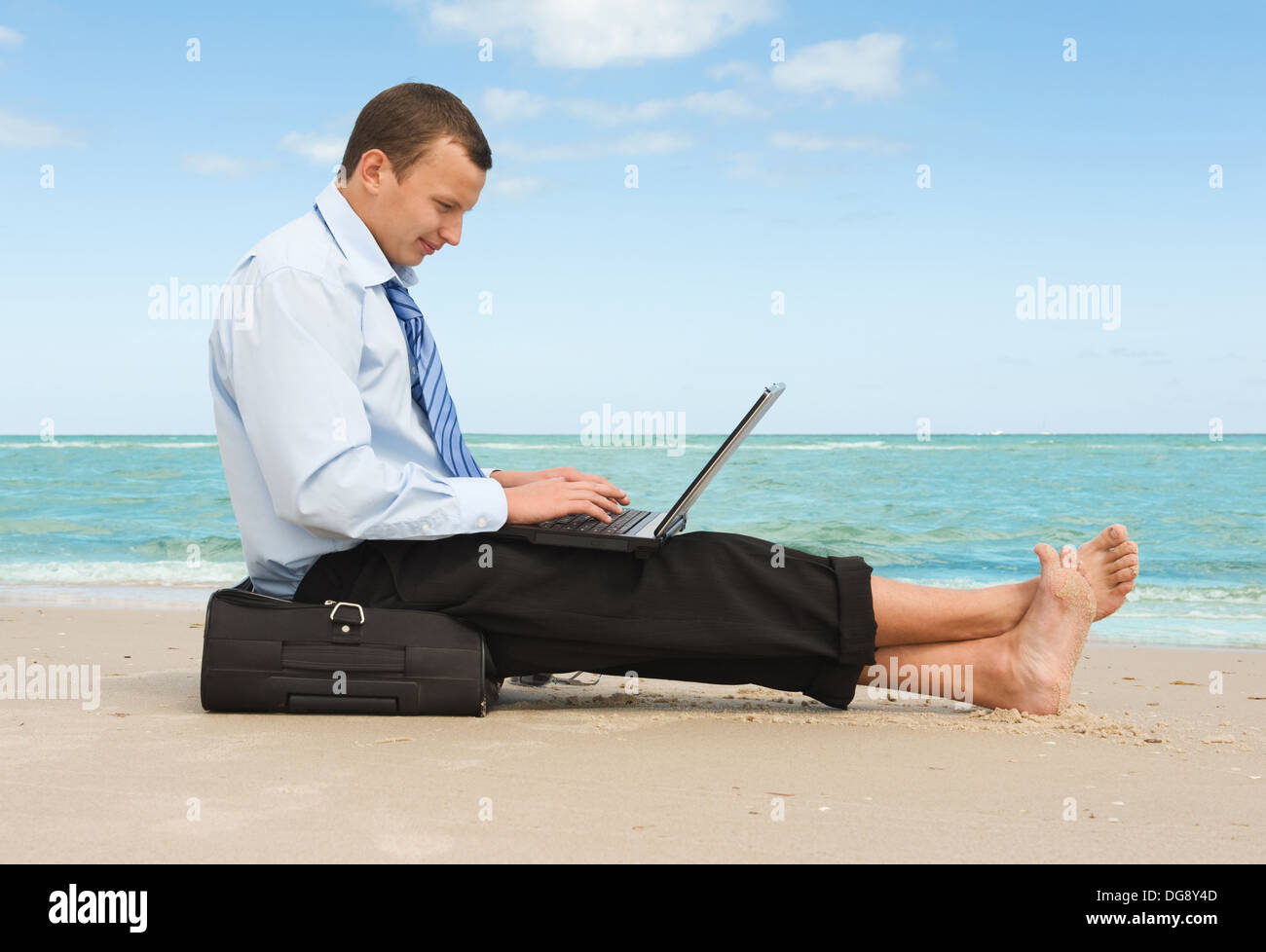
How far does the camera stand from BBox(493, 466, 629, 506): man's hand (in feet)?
9.57

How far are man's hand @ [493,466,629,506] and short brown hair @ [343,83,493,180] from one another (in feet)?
2.81

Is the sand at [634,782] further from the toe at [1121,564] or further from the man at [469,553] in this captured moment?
the toe at [1121,564]

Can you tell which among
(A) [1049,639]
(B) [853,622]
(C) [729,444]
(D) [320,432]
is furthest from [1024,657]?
(D) [320,432]

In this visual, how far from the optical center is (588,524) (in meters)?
2.96

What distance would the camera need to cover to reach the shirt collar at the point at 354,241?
9.32 feet

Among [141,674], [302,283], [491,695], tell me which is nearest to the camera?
[302,283]

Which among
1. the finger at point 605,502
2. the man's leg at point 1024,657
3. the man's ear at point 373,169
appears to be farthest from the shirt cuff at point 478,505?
the man's leg at point 1024,657

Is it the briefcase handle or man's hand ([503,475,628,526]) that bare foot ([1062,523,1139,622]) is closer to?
man's hand ([503,475,628,526])

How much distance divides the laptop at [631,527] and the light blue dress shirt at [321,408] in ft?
0.46

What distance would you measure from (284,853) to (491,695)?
128cm
